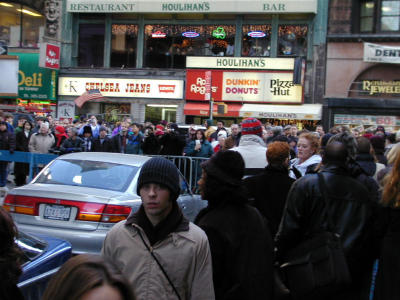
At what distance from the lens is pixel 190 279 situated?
299 centimetres

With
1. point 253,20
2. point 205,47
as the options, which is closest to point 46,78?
point 205,47

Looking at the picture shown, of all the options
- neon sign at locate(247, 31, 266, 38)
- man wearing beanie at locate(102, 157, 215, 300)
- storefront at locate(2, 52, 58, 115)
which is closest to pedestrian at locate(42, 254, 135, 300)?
man wearing beanie at locate(102, 157, 215, 300)

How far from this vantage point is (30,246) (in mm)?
4344

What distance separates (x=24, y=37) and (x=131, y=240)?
109ft

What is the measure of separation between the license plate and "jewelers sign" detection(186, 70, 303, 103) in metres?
22.3

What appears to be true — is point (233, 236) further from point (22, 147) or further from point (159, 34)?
point (159, 34)

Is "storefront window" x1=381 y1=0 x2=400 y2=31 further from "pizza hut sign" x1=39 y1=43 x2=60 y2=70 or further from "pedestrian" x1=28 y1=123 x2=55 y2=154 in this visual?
"pedestrian" x1=28 y1=123 x2=55 y2=154

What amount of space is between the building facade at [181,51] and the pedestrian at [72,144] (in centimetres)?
1348

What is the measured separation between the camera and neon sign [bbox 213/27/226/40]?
1176 inches

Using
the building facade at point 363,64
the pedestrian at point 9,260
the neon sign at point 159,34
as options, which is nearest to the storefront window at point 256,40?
the building facade at point 363,64

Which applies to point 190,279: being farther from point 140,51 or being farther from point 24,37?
point 24,37

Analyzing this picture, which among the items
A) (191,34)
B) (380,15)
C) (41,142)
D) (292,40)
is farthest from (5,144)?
(380,15)

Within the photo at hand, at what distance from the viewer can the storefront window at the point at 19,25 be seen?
3356 centimetres

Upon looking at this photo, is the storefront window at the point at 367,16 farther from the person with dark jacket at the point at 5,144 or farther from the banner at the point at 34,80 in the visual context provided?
the person with dark jacket at the point at 5,144
